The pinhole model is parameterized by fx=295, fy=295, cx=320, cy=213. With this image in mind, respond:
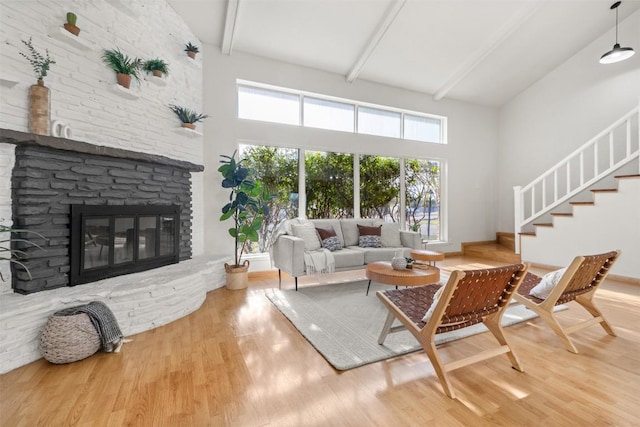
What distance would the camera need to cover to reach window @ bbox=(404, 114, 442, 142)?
6.23m

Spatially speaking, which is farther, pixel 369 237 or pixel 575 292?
pixel 369 237

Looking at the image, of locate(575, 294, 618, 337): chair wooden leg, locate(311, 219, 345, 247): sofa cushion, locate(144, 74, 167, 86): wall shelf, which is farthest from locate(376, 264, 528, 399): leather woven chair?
locate(144, 74, 167, 86): wall shelf

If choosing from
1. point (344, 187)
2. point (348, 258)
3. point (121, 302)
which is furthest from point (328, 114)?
point (121, 302)

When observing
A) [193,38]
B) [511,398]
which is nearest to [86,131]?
[193,38]

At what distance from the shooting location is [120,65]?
3.02 meters

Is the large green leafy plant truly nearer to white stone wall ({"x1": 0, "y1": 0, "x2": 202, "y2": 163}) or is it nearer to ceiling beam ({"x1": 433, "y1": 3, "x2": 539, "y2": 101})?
white stone wall ({"x1": 0, "y1": 0, "x2": 202, "y2": 163})

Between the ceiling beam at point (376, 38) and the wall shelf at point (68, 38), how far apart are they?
11.7 feet

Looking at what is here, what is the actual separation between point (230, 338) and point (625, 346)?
10.3 ft

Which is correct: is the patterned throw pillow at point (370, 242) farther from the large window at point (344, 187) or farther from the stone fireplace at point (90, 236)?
the stone fireplace at point (90, 236)

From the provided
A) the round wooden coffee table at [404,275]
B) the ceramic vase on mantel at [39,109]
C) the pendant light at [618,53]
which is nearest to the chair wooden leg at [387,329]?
the round wooden coffee table at [404,275]

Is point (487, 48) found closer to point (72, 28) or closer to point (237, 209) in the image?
point (237, 209)

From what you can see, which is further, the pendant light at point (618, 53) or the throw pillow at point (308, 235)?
the pendant light at point (618, 53)

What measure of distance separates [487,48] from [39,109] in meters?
6.08

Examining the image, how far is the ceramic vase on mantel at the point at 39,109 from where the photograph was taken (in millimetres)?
2387
